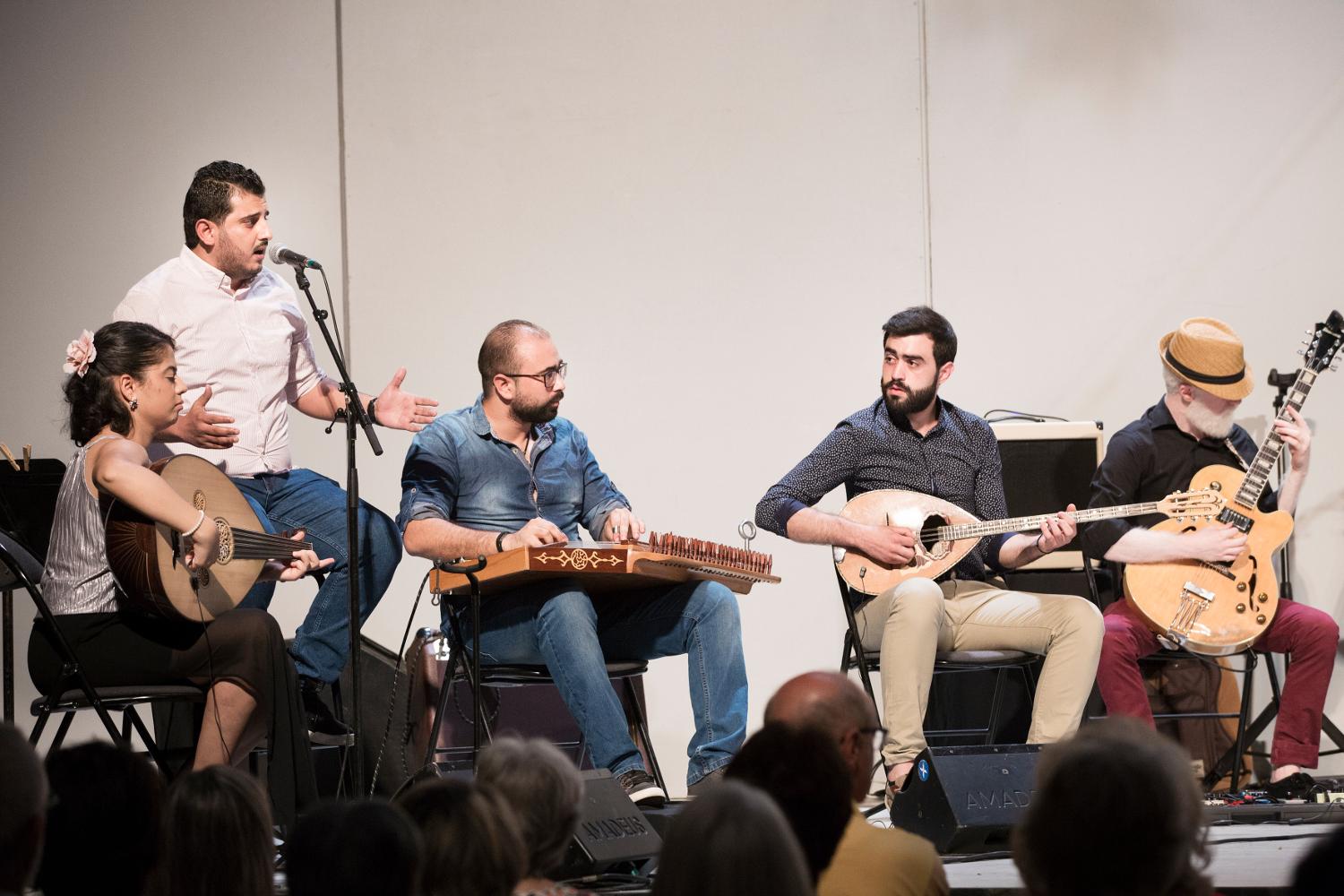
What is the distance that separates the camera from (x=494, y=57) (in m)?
6.50

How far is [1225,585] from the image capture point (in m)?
5.13

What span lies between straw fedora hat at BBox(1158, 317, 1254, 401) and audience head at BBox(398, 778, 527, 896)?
3.95 meters

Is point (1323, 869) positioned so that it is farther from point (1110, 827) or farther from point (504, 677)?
point (504, 677)

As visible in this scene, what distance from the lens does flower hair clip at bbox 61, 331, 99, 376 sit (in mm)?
4215

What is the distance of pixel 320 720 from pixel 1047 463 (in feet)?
9.35

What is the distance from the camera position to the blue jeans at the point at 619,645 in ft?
13.9

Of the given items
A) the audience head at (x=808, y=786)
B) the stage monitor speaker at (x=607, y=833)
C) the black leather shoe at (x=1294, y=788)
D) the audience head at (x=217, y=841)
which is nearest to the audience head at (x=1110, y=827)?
the audience head at (x=808, y=786)

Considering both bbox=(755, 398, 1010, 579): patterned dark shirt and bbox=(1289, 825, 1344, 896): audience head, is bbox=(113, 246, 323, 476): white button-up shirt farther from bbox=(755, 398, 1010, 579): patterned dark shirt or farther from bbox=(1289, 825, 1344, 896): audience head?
bbox=(1289, 825, 1344, 896): audience head

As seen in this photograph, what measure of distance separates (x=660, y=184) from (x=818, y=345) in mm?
959

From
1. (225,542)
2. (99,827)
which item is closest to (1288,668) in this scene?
(225,542)

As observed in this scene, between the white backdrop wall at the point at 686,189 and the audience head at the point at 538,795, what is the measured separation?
397 centimetres

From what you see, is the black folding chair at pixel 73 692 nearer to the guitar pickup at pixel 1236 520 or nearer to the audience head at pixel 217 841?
the audience head at pixel 217 841

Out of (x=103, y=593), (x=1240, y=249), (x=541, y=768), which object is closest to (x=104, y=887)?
(x=541, y=768)

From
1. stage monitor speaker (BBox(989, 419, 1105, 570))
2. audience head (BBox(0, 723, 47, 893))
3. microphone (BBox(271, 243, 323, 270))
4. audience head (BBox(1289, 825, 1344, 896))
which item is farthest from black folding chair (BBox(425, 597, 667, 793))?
audience head (BBox(1289, 825, 1344, 896))
